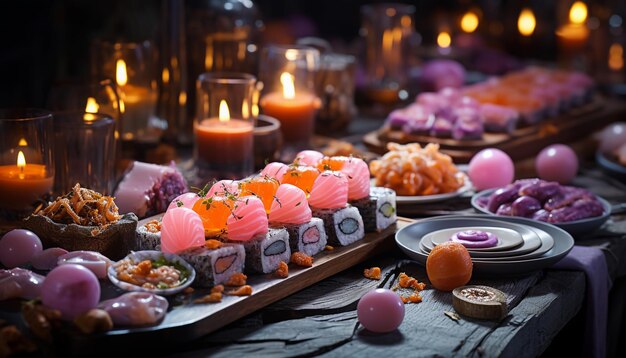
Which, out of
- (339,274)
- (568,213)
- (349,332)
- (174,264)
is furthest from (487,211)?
(174,264)

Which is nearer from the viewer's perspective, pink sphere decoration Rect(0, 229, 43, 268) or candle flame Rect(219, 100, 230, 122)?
pink sphere decoration Rect(0, 229, 43, 268)

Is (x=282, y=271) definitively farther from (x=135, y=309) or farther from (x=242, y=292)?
(x=135, y=309)

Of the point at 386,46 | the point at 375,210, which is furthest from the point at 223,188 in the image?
the point at 386,46

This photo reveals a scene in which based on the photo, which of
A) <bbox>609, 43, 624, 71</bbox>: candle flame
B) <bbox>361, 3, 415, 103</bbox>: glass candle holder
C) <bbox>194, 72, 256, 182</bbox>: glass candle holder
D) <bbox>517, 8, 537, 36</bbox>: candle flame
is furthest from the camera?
<bbox>517, 8, 537, 36</bbox>: candle flame

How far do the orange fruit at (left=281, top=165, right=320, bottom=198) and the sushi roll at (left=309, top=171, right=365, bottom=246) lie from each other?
47 mm

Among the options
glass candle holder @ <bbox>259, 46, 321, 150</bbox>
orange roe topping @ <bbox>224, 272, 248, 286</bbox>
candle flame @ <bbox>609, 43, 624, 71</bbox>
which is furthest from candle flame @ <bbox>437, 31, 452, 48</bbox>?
orange roe topping @ <bbox>224, 272, 248, 286</bbox>

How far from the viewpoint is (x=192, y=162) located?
9.78ft

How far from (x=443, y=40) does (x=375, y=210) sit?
2755mm

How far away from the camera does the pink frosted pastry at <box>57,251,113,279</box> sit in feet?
5.90

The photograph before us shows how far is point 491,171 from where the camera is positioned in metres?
2.69

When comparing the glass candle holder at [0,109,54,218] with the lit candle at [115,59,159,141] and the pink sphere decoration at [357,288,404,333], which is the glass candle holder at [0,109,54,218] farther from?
the pink sphere decoration at [357,288,404,333]

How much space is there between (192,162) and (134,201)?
28.0 inches

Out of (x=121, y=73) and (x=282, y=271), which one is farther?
(x=121, y=73)

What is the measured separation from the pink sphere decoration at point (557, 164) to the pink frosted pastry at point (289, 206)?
1203 millimetres
